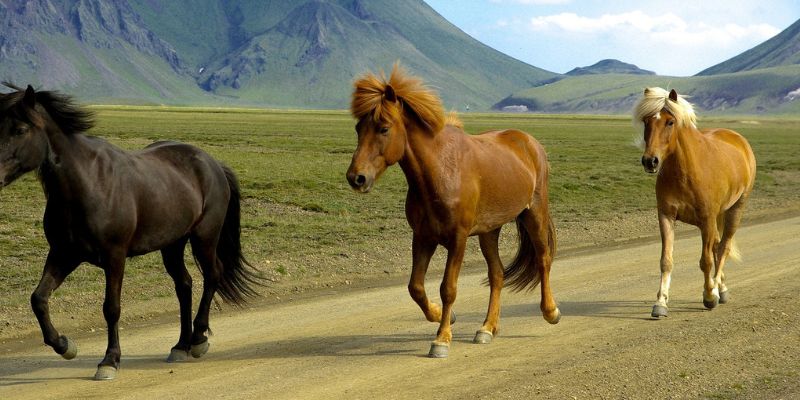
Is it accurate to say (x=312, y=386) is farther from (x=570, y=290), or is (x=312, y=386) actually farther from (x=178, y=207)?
(x=570, y=290)

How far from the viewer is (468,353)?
9414 mm

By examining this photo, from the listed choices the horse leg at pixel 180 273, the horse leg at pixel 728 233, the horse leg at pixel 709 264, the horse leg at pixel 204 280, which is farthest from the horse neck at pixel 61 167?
the horse leg at pixel 728 233

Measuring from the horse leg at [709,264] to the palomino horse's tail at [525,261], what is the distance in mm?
1982

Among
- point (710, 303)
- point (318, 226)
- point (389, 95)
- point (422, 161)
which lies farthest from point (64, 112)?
point (318, 226)

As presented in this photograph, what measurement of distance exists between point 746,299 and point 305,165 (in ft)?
92.3

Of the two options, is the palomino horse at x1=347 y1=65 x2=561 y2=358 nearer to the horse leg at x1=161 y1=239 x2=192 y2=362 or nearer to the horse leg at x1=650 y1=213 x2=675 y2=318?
the horse leg at x1=650 y1=213 x2=675 y2=318

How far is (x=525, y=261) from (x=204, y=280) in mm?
3488

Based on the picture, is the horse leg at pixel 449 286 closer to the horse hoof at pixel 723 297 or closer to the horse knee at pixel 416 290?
the horse knee at pixel 416 290

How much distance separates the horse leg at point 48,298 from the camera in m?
8.24

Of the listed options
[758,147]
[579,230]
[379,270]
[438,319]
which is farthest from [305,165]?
[758,147]

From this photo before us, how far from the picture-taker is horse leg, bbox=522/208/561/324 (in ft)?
34.1

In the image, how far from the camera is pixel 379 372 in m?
8.64

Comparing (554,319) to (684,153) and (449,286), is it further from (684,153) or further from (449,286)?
(684,153)

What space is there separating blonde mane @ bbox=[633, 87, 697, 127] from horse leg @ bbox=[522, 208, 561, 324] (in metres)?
2.15
